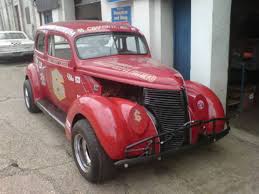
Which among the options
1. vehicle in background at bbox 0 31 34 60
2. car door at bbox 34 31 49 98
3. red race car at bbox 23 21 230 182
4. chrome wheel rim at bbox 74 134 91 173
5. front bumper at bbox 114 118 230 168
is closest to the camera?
front bumper at bbox 114 118 230 168

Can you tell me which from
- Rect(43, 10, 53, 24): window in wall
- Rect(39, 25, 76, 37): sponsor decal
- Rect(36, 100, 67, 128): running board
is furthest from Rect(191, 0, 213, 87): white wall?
Rect(43, 10, 53, 24): window in wall

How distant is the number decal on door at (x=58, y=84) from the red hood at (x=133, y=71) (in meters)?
0.77

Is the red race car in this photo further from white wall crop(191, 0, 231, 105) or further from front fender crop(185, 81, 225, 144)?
white wall crop(191, 0, 231, 105)

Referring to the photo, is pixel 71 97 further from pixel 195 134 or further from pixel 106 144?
pixel 195 134

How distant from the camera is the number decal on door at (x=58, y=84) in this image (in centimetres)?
492

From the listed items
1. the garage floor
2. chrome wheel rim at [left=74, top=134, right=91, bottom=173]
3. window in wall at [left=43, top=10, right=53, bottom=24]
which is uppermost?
window in wall at [left=43, top=10, right=53, bottom=24]

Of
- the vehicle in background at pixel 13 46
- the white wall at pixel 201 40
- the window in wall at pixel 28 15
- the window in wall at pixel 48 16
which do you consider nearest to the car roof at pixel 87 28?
the white wall at pixel 201 40

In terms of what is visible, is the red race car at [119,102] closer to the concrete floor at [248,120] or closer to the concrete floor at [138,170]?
the concrete floor at [138,170]

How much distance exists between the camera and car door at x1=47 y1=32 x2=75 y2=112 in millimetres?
4633

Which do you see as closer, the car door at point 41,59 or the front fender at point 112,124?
the front fender at point 112,124

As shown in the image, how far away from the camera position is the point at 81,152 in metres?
3.84

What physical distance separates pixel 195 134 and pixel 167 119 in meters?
0.46

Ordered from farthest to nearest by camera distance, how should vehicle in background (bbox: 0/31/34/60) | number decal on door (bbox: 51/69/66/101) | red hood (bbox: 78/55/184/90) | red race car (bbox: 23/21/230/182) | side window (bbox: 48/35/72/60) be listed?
vehicle in background (bbox: 0/31/34/60) → number decal on door (bbox: 51/69/66/101) → side window (bbox: 48/35/72/60) → red hood (bbox: 78/55/184/90) → red race car (bbox: 23/21/230/182)

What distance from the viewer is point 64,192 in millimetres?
3443
